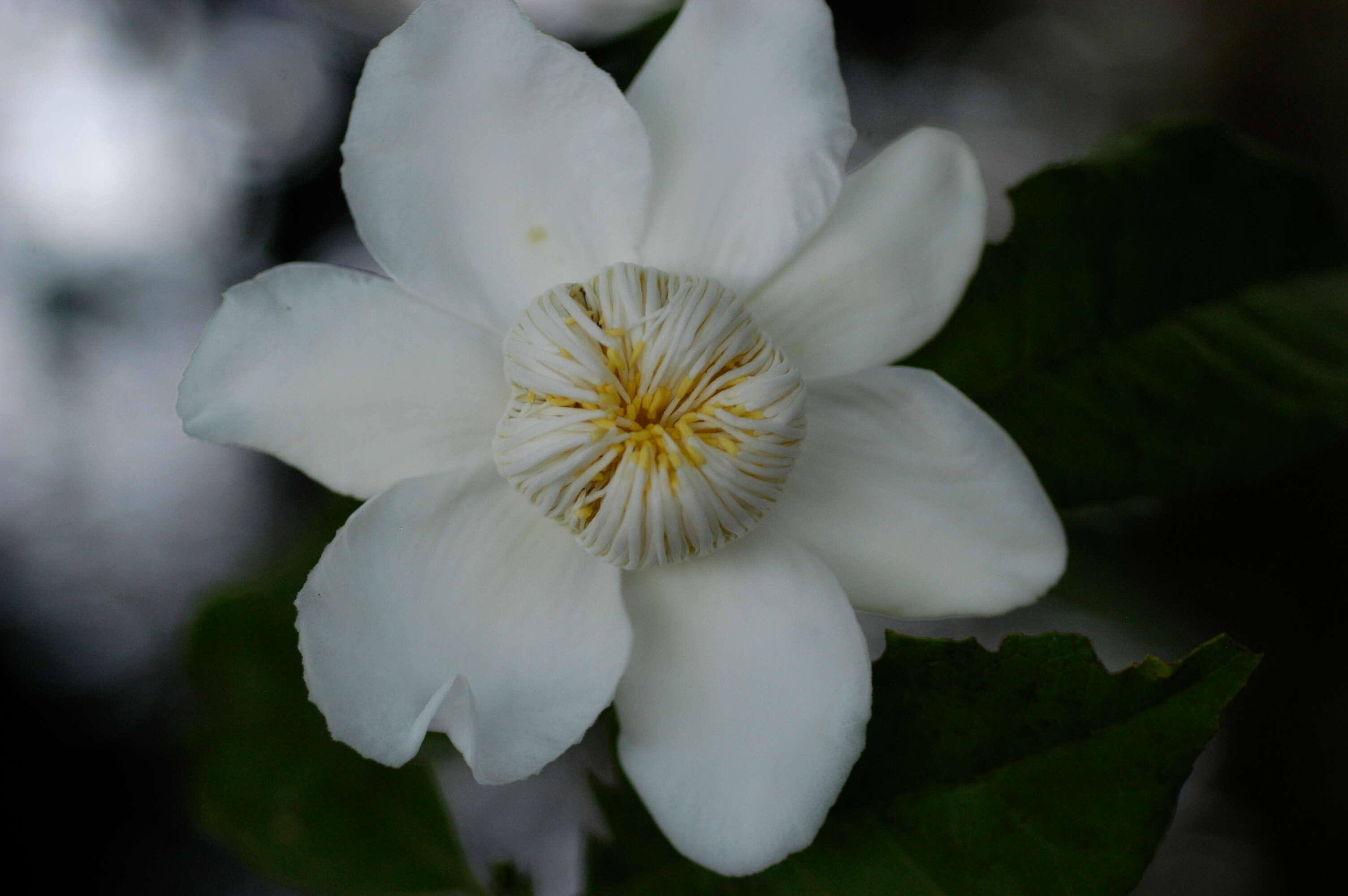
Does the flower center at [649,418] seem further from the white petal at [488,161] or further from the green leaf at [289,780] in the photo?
the green leaf at [289,780]

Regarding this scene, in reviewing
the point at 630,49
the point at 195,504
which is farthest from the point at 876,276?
the point at 195,504

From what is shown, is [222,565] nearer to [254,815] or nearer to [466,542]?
[254,815]

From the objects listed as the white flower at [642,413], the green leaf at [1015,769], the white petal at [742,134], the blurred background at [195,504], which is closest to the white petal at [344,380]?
the white flower at [642,413]

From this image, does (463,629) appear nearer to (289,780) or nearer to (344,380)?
(344,380)

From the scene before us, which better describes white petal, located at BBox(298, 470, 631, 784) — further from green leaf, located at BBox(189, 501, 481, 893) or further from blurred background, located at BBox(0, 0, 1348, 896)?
blurred background, located at BBox(0, 0, 1348, 896)

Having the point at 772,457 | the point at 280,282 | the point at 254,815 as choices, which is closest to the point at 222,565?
the point at 254,815
